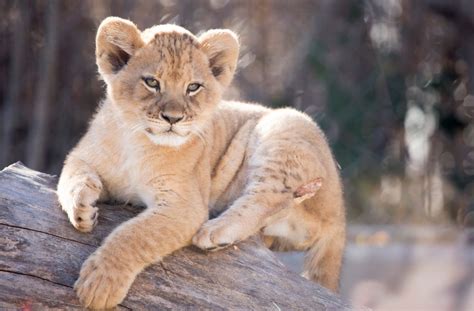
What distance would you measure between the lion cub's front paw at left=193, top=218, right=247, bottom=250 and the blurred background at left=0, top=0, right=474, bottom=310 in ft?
10.4

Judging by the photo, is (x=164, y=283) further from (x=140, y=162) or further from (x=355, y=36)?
(x=355, y=36)

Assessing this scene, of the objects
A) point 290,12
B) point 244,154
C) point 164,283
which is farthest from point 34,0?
point 164,283

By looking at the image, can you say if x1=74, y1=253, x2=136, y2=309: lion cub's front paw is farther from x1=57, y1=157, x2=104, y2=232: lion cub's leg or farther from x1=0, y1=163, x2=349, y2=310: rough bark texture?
x1=57, y1=157, x2=104, y2=232: lion cub's leg

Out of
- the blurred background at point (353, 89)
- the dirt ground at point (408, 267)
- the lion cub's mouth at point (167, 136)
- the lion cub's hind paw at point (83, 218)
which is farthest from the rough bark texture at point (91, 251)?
the blurred background at point (353, 89)

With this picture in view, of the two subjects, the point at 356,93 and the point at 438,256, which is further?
the point at 356,93

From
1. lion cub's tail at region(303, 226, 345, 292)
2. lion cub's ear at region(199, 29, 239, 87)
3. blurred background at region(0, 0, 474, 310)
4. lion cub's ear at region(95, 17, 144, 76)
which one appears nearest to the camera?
lion cub's ear at region(95, 17, 144, 76)

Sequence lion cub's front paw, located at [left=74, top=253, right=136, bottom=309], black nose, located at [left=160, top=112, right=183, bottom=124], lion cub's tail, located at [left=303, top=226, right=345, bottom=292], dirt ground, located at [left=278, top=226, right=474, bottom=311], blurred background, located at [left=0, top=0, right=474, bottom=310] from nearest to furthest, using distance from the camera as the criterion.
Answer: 1. lion cub's front paw, located at [left=74, top=253, right=136, bottom=309]
2. black nose, located at [left=160, top=112, right=183, bottom=124]
3. lion cub's tail, located at [left=303, top=226, right=345, bottom=292]
4. dirt ground, located at [left=278, top=226, right=474, bottom=311]
5. blurred background, located at [left=0, top=0, right=474, bottom=310]

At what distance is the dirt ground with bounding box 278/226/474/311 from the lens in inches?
245

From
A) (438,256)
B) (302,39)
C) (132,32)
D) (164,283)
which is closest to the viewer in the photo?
(164,283)

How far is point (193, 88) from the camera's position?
12.6 feet

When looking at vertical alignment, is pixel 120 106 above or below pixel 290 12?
below

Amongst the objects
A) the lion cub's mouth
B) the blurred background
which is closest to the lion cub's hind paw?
the lion cub's mouth

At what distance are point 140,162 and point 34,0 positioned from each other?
392cm

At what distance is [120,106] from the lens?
3855 millimetres
